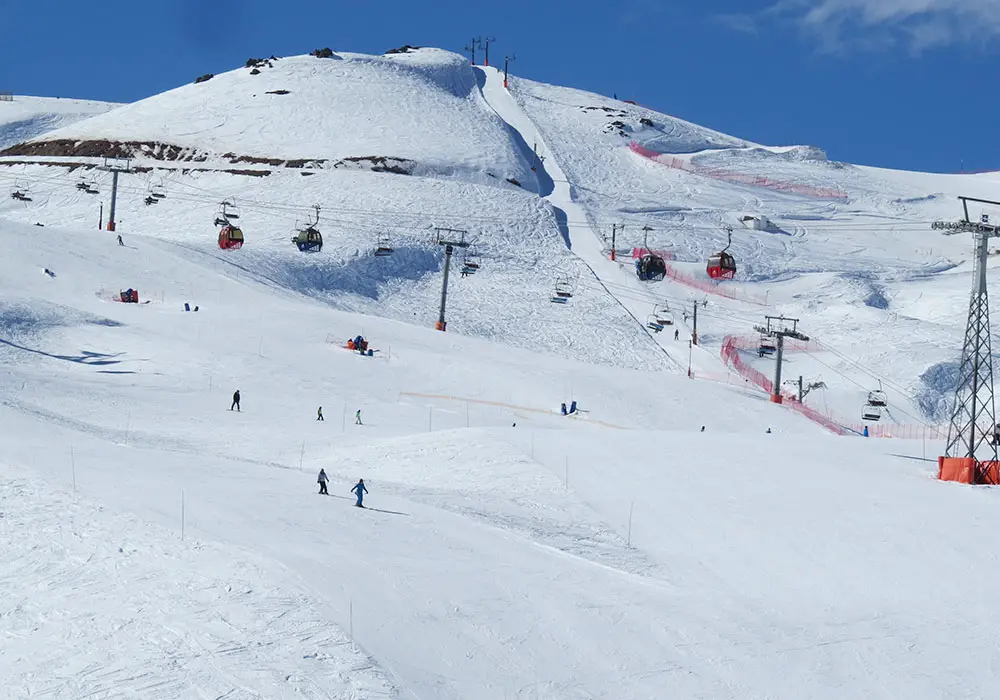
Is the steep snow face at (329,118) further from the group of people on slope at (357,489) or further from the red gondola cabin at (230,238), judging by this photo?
the group of people on slope at (357,489)

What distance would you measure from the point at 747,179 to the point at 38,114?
9344 centimetres

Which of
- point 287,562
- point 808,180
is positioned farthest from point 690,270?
point 287,562

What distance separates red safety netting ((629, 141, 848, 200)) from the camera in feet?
390

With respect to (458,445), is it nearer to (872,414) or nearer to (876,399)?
(872,414)

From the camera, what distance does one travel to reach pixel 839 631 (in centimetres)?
2239

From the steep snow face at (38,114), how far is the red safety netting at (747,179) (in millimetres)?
77519

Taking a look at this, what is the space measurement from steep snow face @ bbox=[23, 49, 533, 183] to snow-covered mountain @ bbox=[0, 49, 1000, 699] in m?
1.40

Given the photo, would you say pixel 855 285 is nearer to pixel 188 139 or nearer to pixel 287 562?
pixel 188 139

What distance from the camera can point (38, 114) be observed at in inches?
6358

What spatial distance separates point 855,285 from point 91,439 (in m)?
63.2

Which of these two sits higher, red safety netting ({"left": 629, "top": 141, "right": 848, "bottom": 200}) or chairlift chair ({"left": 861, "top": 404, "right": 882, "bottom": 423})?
red safety netting ({"left": 629, "top": 141, "right": 848, "bottom": 200})

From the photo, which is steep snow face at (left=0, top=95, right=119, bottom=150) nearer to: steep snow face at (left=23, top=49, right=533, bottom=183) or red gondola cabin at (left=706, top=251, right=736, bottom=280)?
steep snow face at (left=23, top=49, right=533, bottom=183)

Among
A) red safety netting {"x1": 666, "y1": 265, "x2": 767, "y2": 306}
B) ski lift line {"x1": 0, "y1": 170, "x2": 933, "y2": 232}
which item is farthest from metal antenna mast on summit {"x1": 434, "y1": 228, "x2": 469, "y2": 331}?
red safety netting {"x1": 666, "y1": 265, "x2": 767, "y2": 306}

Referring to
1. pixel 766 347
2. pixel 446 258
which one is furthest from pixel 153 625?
pixel 766 347
